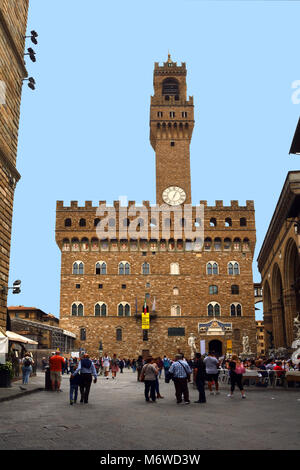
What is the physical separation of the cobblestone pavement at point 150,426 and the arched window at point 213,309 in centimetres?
3146

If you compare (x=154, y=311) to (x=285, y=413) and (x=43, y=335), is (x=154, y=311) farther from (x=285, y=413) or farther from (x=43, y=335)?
(x=285, y=413)

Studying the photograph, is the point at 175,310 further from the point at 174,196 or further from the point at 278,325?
the point at 174,196

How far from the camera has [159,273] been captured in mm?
43406

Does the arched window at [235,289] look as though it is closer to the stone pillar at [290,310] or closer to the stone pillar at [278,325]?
the stone pillar at [278,325]

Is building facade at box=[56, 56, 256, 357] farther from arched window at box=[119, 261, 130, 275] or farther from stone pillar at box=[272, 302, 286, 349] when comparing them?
stone pillar at box=[272, 302, 286, 349]

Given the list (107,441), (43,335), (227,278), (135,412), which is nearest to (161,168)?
(227,278)

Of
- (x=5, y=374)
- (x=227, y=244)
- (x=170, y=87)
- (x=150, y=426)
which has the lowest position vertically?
(x=150, y=426)

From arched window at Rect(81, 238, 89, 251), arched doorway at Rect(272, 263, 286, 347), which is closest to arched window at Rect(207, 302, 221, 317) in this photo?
arched doorway at Rect(272, 263, 286, 347)

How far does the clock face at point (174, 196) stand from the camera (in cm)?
4547

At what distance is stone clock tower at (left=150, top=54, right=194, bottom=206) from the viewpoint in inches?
1815

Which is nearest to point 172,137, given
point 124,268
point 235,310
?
point 124,268

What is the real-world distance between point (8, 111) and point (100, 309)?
96.0ft

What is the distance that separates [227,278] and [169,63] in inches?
1030

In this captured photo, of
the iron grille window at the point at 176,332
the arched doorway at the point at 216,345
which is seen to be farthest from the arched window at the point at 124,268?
the arched doorway at the point at 216,345
